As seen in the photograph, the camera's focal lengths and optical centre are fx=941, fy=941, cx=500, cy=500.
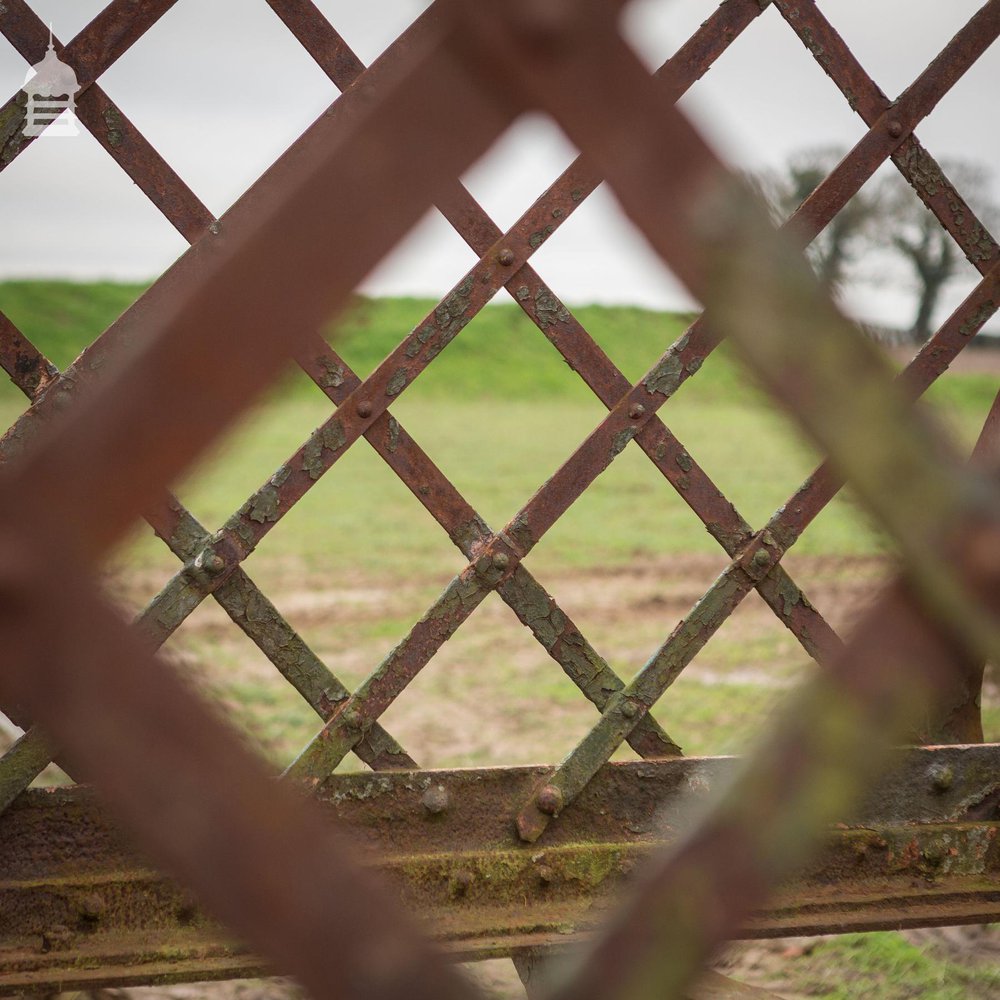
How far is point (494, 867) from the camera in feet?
5.32

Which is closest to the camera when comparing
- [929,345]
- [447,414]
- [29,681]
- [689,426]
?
[29,681]

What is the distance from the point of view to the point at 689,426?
1448cm

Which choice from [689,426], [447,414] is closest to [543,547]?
[689,426]

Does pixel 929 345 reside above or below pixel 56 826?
below

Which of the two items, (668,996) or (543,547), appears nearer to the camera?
(668,996)

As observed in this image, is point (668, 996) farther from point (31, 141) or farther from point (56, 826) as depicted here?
point (31, 141)

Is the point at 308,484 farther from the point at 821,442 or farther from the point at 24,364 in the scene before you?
the point at 821,442

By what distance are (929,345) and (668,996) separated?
153 cm

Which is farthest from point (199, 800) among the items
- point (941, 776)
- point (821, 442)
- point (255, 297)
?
point (941, 776)

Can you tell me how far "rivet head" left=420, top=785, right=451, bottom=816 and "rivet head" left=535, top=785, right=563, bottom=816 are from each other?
16 cm

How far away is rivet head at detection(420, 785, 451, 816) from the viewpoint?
163 centimetres

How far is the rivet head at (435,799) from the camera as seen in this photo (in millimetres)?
1630

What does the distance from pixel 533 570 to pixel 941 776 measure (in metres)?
4.08

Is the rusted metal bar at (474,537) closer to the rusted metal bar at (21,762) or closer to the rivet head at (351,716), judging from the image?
the rivet head at (351,716)
